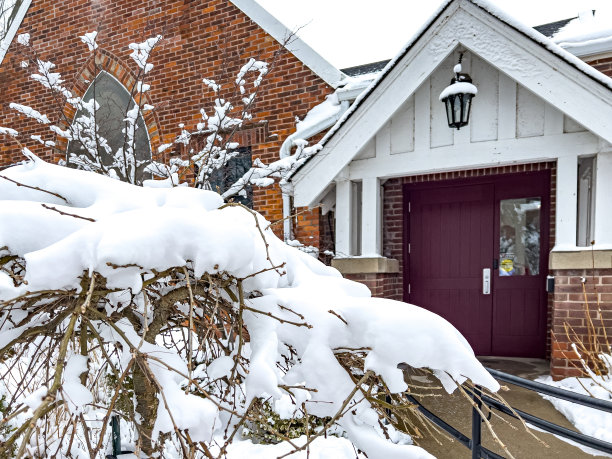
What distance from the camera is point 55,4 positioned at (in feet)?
27.6

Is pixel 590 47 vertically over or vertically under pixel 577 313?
over

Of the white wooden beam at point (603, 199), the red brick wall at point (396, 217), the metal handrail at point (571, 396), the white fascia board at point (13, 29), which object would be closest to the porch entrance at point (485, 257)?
the red brick wall at point (396, 217)

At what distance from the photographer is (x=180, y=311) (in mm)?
1563

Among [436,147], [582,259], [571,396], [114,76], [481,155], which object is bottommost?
[571,396]

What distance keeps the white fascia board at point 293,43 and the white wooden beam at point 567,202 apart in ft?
11.1

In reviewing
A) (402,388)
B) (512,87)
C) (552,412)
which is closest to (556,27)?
(512,87)

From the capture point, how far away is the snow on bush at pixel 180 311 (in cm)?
117

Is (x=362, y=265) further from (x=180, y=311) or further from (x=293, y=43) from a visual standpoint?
(x=180, y=311)

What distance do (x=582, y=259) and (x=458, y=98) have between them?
2.06 meters

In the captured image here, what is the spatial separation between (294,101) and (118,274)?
5.79 m

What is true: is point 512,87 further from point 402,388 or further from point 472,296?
point 402,388

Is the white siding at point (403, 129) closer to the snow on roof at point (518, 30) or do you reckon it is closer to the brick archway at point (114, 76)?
the snow on roof at point (518, 30)

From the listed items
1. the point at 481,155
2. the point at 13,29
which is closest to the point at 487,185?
the point at 481,155

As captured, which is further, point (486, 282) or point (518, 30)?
point (486, 282)
